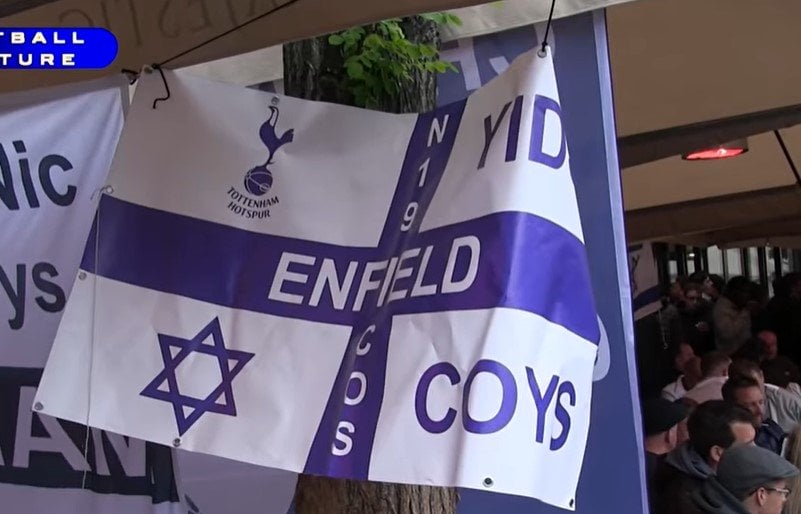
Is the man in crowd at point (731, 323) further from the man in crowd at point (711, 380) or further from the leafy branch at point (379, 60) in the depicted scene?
the leafy branch at point (379, 60)

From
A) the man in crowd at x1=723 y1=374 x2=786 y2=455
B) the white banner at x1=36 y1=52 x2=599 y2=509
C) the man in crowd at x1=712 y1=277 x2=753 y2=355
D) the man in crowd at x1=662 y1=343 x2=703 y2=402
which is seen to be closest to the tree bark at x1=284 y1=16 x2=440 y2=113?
the white banner at x1=36 y1=52 x2=599 y2=509

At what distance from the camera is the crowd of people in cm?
354

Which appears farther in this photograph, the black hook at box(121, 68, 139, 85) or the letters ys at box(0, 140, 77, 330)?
the letters ys at box(0, 140, 77, 330)

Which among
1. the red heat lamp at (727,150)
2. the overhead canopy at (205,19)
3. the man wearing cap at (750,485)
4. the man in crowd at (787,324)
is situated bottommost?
the man wearing cap at (750,485)

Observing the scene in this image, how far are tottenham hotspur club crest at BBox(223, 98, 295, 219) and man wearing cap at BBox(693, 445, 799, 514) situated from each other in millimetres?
1910

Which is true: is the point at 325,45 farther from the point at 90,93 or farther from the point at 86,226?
the point at 86,226

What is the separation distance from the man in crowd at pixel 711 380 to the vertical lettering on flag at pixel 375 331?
3.81 meters

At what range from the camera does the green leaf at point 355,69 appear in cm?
269

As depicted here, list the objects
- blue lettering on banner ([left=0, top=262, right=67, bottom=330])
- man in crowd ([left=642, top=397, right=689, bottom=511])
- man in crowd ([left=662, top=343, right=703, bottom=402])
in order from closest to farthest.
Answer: blue lettering on banner ([left=0, top=262, right=67, bottom=330]), man in crowd ([left=642, top=397, right=689, bottom=511]), man in crowd ([left=662, top=343, right=703, bottom=402])

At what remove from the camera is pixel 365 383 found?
2.25m

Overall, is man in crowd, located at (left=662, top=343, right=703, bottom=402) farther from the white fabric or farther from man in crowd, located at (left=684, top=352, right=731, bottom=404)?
man in crowd, located at (left=684, top=352, right=731, bottom=404)

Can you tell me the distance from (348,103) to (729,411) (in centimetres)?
222

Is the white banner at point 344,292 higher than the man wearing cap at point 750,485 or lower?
higher

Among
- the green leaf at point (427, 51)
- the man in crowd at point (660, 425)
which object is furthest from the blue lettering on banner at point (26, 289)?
the man in crowd at point (660, 425)
